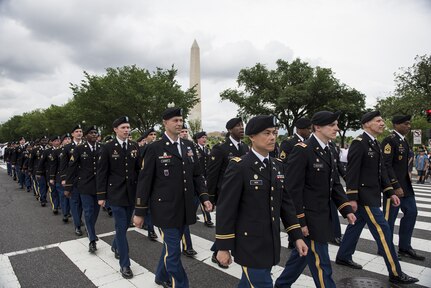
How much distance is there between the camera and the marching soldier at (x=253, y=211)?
2.78 metres

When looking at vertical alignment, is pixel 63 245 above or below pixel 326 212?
below

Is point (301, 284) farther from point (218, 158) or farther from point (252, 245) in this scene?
point (218, 158)

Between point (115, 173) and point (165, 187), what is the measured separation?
4.84 feet

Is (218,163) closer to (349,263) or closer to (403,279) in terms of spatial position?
(349,263)

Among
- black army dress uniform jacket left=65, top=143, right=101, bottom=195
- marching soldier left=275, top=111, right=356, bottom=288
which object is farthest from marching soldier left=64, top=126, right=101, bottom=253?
marching soldier left=275, top=111, right=356, bottom=288

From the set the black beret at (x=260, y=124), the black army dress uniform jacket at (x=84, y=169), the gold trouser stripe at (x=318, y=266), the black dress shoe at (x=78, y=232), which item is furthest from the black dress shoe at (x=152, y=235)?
the black beret at (x=260, y=124)

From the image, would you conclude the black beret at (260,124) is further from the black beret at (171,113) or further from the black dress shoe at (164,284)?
the black dress shoe at (164,284)

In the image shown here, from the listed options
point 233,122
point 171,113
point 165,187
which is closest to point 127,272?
point 165,187

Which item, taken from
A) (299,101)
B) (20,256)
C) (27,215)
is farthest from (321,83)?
(20,256)

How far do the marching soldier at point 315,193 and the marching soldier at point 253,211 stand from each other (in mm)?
636

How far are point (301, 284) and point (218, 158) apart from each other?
2366 millimetres

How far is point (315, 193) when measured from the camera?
3.66 m

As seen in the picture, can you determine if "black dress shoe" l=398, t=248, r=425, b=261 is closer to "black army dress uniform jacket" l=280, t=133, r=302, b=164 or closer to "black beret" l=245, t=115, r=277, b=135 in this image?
"black army dress uniform jacket" l=280, t=133, r=302, b=164

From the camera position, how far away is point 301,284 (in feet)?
13.8
